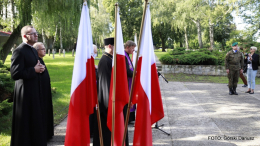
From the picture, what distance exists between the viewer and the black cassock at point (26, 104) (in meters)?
3.35

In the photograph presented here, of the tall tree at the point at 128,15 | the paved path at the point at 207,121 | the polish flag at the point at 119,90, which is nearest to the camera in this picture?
the polish flag at the point at 119,90

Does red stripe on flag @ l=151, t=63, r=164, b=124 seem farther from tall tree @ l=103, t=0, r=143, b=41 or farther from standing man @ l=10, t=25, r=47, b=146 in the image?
tall tree @ l=103, t=0, r=143, b=41

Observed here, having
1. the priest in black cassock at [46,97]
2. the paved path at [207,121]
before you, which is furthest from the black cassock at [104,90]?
the priest in black cassock at [46,97]

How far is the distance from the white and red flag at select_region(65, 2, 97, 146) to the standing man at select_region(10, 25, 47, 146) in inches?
32.5

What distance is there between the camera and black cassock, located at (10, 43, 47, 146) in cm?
335

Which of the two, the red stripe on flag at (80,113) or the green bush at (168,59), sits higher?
the green bush at (168,59)

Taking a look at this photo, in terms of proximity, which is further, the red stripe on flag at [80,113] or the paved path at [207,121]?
the paved path at [207,121]

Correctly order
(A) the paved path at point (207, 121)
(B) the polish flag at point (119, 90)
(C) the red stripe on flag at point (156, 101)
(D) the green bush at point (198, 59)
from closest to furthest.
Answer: (B) the polish flag at point (119, 90), (C) the red stripe on flag at point (156, 101), (A) the paved path at point (207, 121), (D) the green bush at point (198, 59)

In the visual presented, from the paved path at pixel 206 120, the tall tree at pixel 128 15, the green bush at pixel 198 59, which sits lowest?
the paved path at pixel 206 120

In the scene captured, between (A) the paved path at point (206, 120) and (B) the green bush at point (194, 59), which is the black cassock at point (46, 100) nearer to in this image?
(A) the paved path at point (206, 120)

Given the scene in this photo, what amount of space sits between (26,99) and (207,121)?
4.53m

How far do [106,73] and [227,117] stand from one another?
13.8 feet

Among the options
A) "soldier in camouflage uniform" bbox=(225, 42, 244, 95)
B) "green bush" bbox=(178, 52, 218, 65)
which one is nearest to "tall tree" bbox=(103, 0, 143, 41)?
"green bush" bbox=(178, 52, 218, 65)

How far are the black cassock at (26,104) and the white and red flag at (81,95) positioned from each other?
2.68 feet
